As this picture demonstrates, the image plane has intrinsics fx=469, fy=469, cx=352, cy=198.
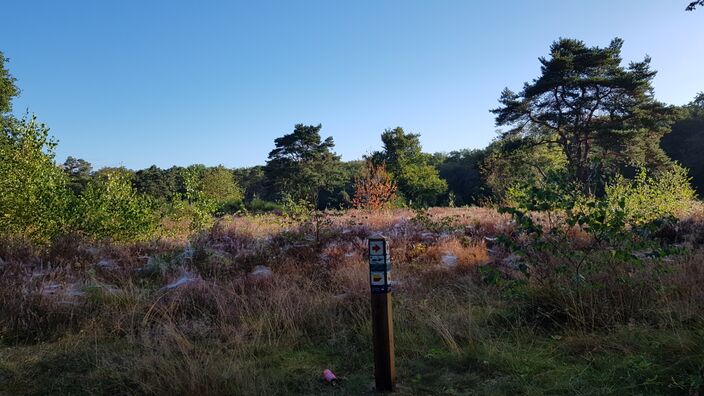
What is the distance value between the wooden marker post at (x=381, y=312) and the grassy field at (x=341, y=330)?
0.13m

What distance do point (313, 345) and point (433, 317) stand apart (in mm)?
1088

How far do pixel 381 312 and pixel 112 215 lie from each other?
26.3 feet

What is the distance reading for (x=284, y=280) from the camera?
5781mm

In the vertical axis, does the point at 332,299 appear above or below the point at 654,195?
below

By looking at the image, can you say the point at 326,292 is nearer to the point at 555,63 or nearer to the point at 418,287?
the point at 418,287

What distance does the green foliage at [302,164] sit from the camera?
168 feet

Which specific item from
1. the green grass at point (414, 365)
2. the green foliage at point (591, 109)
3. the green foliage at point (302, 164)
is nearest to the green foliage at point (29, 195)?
the green grass at point (414, 365)

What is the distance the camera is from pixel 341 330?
14.4ft

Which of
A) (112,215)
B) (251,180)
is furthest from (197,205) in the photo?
(251,180)

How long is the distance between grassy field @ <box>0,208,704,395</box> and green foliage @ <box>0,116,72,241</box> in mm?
2155

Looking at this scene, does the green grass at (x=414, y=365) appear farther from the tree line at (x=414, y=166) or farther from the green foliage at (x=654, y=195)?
the green foliage at (x=654, y=195)

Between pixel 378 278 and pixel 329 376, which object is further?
pixel 329 376

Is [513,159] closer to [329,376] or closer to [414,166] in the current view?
[414,166]

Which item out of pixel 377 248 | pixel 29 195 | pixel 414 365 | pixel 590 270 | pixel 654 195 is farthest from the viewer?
pixel 654 195
